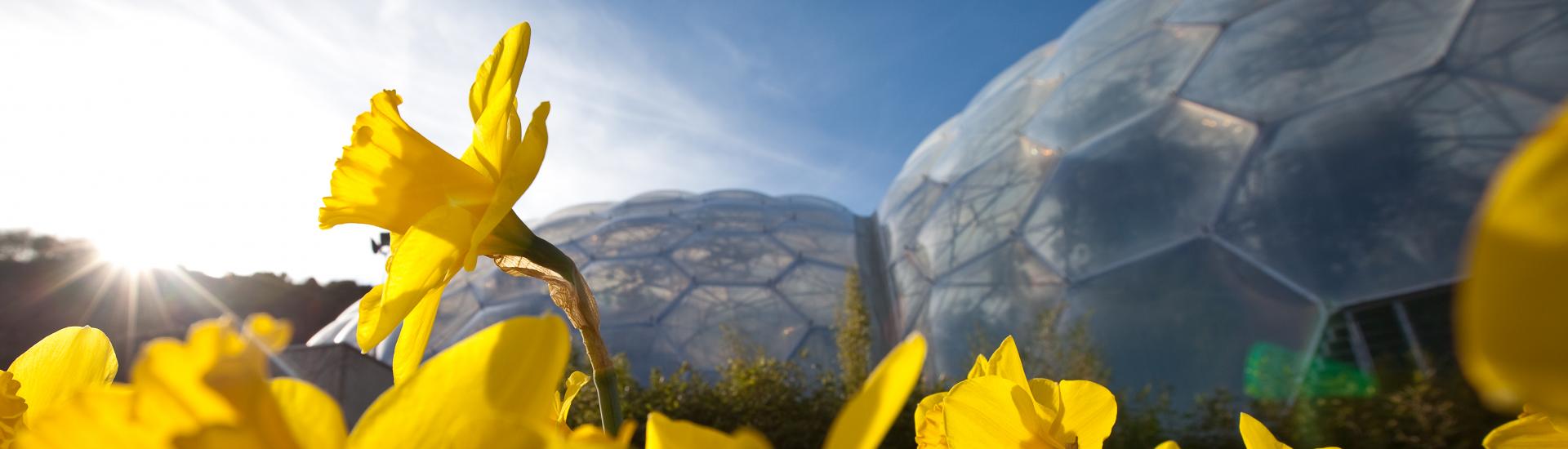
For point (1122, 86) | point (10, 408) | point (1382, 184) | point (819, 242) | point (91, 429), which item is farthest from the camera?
point (819, 242)

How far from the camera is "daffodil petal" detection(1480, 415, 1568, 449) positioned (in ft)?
1.14

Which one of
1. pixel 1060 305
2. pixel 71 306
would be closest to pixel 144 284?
pixel 71 306

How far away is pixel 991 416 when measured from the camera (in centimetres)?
40

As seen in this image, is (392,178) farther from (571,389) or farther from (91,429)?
(91,429)

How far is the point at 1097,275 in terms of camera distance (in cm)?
600

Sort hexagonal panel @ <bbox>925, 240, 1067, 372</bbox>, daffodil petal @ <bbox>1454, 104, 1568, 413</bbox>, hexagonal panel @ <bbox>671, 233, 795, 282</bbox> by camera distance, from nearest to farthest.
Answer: daffodil petal @ <bbox>1454, 104, 1568, 413</bbox> < hexagonal panel @ <bbox>925, 240, 1067, 372</bbox> < hexagonal panel @ <bbox>671, 233, 795, 282</bbox>

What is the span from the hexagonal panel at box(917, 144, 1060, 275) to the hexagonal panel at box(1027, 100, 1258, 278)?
287mm

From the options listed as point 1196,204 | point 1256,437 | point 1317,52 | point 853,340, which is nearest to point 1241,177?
point 1196,204

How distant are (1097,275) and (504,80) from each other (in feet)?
20.2

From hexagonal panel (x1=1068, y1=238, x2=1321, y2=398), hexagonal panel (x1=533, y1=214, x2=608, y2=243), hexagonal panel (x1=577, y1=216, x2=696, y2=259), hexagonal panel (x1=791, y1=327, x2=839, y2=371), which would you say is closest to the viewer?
hexagonal panel (x1=1068, y1=238, x2=1321, y2=398)

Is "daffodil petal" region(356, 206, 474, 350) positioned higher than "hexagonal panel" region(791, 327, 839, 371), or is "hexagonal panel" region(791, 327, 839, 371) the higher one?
"daffodil petal" region(356, 206, 474, 350)

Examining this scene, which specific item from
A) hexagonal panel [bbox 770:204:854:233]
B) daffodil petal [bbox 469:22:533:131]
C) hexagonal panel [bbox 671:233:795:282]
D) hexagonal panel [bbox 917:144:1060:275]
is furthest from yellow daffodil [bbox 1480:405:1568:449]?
hexagonal panel [bbox 770:204:854:233]

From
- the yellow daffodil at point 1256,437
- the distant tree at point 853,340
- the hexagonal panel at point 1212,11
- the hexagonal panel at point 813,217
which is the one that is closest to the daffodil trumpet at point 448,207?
the yellow daffodil at point 1256,437

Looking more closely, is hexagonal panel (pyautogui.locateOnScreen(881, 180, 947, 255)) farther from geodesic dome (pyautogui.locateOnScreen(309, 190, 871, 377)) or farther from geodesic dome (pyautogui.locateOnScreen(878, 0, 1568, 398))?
geodesic dome (pyautogui.locateOnScreen(878, 0, 1568, 398))
